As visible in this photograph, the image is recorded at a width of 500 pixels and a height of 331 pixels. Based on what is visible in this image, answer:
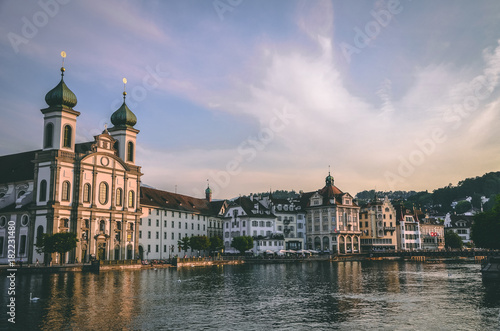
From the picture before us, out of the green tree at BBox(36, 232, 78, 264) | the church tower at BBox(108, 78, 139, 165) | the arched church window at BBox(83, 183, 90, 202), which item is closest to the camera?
the green tree at BBox(36, 232, 78, 264)

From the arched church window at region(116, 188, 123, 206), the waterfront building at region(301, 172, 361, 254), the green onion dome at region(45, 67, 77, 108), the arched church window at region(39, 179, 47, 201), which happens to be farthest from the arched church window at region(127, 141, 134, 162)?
the waterfront building at region(301, 172, 361, 254)

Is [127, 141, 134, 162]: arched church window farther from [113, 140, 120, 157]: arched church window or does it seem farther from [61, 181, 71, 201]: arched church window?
[61, 181, 71, 201]: arched church window

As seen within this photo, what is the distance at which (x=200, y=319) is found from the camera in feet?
97.7

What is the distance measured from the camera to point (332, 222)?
13275 centimetres

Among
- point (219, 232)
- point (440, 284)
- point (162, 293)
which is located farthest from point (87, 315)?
point (219, 232)

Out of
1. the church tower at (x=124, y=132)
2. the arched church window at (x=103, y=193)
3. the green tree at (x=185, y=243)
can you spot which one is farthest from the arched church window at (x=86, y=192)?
the green tree at (x=185, y=243)

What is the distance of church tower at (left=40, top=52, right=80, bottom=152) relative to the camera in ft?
263

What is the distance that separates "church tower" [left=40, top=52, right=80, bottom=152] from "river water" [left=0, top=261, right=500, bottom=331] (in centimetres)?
3536

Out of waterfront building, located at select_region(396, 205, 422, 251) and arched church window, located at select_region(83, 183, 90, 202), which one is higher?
arched church window, located at select_region(83, 183, 90, 202)

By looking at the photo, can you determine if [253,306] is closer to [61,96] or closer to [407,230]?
[61,96]

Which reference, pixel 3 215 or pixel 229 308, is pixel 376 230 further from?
pixel 229 308

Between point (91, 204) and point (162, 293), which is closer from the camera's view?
point (162, 293)

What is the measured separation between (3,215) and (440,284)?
239ft

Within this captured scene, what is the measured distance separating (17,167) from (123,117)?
22.6 metres
